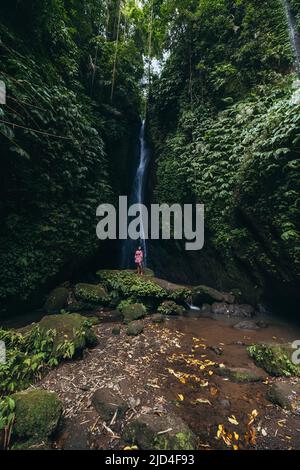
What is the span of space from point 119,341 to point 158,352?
1035 mm

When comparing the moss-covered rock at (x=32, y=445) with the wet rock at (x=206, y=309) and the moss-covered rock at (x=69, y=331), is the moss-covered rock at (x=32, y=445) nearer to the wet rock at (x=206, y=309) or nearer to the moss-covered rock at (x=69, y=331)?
the moss-covered rock at (x=69, y=331)

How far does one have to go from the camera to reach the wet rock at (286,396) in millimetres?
3553

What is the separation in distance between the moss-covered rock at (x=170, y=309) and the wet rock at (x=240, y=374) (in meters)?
3.62

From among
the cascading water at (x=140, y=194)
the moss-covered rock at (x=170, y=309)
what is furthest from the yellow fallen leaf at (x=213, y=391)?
the cascading water at (x=140, y=194)

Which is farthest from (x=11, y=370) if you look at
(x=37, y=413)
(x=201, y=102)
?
(x=201, y=102)

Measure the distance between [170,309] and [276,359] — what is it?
397 cm

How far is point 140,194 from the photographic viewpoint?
1502cm

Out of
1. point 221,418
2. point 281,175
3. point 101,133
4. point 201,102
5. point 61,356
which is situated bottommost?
point 221,418

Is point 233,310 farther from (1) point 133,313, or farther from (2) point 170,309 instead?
(1) point 133,313

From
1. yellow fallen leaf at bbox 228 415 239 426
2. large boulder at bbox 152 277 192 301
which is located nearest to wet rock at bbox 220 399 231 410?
yellow fallen leaf at bbox 228 415 239 426

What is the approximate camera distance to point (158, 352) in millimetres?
5148

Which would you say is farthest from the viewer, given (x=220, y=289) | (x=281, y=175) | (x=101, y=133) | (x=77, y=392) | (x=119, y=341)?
(x=101, y=133)

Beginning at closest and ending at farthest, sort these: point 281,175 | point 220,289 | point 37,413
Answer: point 37,413
point 281,175
point 220,289
